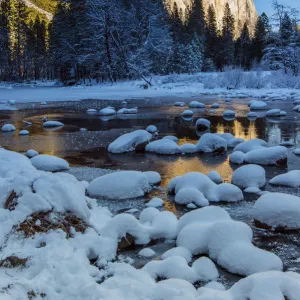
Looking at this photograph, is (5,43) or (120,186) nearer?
(120,186)

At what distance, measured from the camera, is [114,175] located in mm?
5008

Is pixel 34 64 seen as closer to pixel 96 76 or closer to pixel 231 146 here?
pixel 96 76

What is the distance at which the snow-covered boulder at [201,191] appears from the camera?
448 centimetres

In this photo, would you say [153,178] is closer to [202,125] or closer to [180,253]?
[180,253]

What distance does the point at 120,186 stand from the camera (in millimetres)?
4828

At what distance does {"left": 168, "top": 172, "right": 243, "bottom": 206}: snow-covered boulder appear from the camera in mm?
4480

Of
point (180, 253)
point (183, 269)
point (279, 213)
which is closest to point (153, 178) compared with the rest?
point (279, 213)

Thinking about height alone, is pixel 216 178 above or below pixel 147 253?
above

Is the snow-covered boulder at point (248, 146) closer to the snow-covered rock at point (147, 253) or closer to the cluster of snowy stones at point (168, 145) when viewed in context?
the cluster of snowy stones at point (168, 145)

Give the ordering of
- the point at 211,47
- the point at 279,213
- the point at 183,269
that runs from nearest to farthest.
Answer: the point at 183,269, the point at 279,213, the point at 211,47

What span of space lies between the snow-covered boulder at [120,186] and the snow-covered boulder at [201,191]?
451mm

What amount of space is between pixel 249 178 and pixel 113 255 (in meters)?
2.59

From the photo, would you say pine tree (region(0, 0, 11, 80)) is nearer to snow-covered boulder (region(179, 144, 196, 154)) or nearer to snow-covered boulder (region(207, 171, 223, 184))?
snow-covered boulder (region(179, 144, 196, 154))

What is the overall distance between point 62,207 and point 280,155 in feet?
13.7
